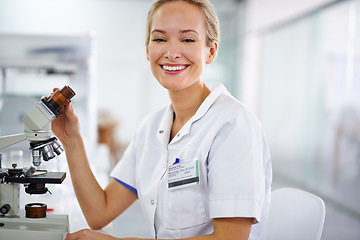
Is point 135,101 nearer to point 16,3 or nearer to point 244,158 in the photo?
point 16,3

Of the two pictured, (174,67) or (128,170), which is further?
(128,170)

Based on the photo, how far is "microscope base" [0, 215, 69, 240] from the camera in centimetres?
106

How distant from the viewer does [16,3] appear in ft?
19.1

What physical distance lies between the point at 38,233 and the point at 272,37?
5.79 m

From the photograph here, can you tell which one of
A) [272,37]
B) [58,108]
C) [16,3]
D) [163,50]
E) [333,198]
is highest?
[16,3]

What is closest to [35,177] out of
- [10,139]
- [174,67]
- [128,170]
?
[10,139]

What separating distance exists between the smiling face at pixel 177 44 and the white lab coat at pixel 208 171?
0.12 m

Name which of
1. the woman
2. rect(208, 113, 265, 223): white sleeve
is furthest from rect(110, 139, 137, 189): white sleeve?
rect(208, 113, 265, 223): white sleeve

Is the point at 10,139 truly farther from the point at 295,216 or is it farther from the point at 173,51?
the point at 295,216

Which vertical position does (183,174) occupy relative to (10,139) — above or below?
below

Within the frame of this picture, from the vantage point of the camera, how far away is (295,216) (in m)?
1.42

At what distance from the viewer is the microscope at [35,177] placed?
111 cm

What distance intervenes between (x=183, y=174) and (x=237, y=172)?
19 centimetres

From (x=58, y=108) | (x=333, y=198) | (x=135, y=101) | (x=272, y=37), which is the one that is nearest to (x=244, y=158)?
(x=58, y=108)
